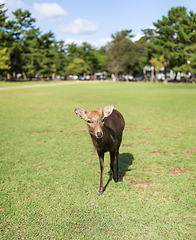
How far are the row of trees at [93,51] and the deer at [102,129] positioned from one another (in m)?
52.2

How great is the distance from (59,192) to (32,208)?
706 mm

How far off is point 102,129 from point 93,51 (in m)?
101

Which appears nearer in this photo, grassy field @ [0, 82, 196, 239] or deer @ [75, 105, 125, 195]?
grassy field @ [0, 82, 196, 239]

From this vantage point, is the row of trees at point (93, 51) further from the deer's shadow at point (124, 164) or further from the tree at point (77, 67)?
the deer's shadow at point (124, 164)

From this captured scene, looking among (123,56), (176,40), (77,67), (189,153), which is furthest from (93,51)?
(189,153)

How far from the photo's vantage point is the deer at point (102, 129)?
14.0 feet

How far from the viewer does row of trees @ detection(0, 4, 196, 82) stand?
5544 centimetres

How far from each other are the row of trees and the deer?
5215 cm

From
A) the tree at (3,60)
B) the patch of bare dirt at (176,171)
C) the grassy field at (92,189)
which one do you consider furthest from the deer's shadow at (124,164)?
the tree at (3,60)

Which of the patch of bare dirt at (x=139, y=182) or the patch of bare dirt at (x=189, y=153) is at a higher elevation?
the patch of bare dirt at (x=139, y=182)

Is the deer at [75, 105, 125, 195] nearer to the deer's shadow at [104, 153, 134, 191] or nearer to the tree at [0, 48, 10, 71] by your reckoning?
the deer's shadow at [104, 153, 134, 191]

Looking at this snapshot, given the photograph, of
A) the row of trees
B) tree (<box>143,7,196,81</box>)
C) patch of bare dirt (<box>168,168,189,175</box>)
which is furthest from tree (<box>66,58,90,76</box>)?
patch of bare dirt (<box>168,168,189,175</box>)

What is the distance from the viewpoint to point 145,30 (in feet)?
296

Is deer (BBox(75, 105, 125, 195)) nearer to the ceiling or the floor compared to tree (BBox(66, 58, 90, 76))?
nearer to the floor
